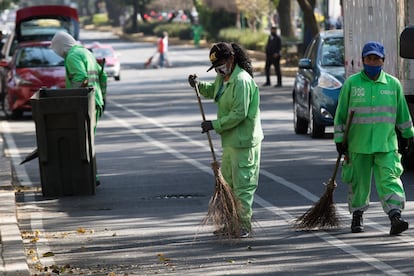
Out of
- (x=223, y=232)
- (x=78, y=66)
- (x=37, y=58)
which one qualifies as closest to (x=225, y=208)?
(x=223, y=232)

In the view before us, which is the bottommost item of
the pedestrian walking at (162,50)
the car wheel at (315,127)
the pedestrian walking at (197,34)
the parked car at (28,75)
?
the pedestrian walking at (197,34)

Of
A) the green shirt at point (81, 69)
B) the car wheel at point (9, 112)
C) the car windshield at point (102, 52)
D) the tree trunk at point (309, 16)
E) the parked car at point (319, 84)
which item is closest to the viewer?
the green shirt at point (81, 69)

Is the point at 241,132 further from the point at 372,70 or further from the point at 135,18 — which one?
the point at 135,18

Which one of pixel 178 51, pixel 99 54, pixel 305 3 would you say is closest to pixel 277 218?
pixel 305 3

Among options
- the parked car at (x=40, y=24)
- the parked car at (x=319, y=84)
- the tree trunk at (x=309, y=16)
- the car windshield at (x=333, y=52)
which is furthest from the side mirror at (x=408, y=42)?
the tree trunk at (x=309, y=16)

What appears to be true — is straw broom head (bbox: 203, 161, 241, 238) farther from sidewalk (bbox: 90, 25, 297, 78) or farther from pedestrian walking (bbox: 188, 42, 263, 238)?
sidewalk (bbox: 90, 25, 297, 78)

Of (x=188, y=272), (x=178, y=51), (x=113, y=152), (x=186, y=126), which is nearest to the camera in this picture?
(x=188, y=272)

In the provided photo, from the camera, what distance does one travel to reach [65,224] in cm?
1266

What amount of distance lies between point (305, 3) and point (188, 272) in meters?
31.6

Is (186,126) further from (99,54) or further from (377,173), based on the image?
(99,54)

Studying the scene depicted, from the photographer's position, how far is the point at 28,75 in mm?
26844

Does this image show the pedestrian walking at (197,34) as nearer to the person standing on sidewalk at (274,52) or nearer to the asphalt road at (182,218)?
the person standing on sidewalk at (274,52)

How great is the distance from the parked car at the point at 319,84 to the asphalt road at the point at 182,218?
1.46 feet

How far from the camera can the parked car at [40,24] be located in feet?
119
